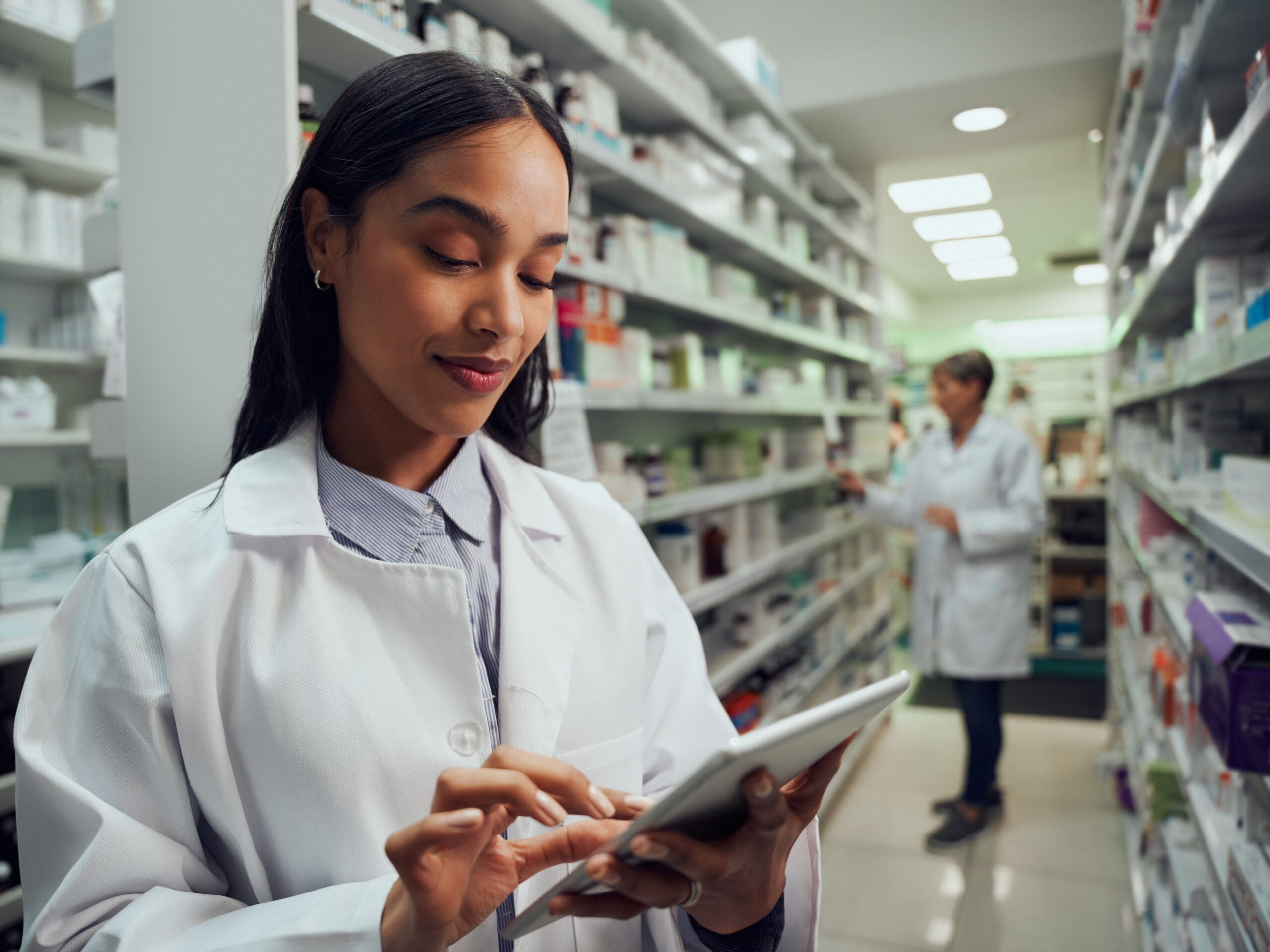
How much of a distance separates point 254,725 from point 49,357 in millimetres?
3073

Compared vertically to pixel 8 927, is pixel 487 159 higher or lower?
higher

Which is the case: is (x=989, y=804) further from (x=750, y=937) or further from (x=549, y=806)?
(x=549, y=806)

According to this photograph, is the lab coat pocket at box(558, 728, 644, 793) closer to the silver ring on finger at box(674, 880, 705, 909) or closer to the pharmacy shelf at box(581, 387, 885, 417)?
the silver ring on finger at box(674, 880, 705, 909)

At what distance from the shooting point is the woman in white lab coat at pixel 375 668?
785mm

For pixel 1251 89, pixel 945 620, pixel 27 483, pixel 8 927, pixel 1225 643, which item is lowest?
pixel 8 927

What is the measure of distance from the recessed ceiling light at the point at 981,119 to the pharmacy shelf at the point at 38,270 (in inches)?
162

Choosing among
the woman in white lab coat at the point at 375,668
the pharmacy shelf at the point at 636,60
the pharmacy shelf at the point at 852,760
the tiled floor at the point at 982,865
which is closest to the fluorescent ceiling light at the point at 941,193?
the pharmacy shelf at the point at 636,60

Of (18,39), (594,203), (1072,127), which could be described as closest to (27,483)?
(18,39)

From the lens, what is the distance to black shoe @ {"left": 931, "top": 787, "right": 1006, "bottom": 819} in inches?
151

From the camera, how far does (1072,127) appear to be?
456cm

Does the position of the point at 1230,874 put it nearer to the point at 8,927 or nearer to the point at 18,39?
the point at 8,927

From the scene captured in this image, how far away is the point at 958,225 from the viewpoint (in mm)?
7602

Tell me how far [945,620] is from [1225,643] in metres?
2.64

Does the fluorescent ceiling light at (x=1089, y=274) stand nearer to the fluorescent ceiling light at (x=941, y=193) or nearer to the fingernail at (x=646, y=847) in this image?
the fluorescent ceiling light at (x=941, y=193)
